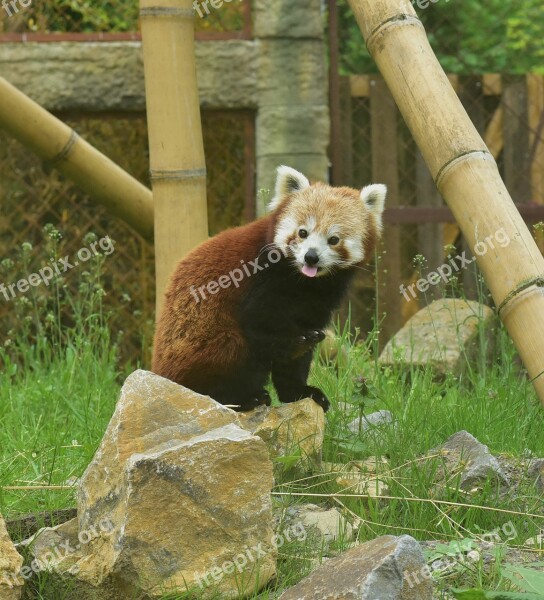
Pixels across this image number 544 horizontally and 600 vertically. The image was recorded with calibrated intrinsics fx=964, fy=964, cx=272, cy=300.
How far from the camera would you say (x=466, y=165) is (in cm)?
347

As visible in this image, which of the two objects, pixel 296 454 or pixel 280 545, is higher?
pixel 296 454

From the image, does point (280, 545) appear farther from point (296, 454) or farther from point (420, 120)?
point (420, 120)

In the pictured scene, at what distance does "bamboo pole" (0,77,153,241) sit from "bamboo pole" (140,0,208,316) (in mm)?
624

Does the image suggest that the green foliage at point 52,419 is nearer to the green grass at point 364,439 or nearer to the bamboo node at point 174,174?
the green grass at point 364,439

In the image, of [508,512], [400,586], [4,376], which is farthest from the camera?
[4,376]

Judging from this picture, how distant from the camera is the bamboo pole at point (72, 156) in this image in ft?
14.3

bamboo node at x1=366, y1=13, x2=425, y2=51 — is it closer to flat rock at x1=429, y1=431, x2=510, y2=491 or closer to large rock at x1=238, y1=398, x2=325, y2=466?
large rock at x1=238, y1=398, x2=325, y2=466

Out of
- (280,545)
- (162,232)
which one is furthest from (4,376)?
(280,545)

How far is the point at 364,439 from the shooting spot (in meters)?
3.52

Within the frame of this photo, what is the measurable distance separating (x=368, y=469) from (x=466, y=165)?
114 centimetres

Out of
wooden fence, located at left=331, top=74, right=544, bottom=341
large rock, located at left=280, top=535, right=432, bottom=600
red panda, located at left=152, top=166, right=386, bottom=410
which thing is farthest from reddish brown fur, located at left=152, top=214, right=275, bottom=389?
wooden fence, located at left=331, top=74, right=544, bottom=341

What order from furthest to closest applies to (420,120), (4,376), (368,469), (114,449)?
1. (4,376)
2. (420,120)
3. (368,469)
4. (114,449)

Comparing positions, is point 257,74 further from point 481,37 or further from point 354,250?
point 481,37

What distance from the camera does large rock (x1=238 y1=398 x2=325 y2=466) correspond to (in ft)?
10.8
